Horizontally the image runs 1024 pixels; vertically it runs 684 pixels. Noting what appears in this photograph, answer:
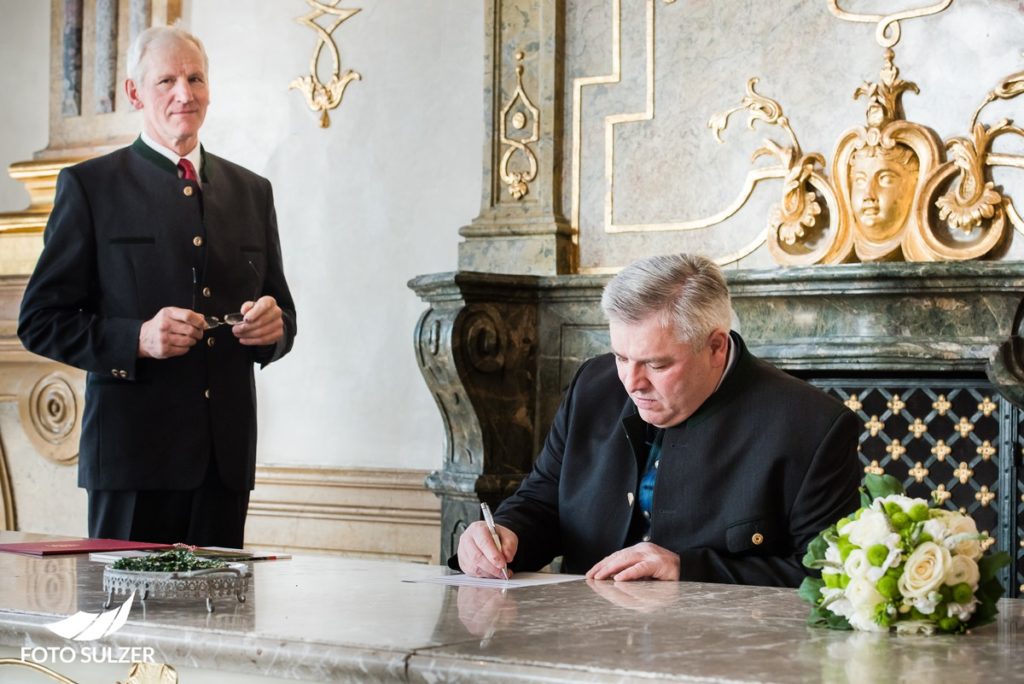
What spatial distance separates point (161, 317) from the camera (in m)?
3.35

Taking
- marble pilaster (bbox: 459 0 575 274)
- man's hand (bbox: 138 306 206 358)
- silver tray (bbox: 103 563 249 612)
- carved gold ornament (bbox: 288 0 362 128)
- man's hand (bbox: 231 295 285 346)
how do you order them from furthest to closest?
carved gold ornament (bbox: 288 0 362 128)
marble pilaster (bbox: 459 0 575 274)
man's hand (bbox: 231 295 285 346)
man's hand (bbox: 138 306 206 358)
silver tray (bbox: 103 563 249 612)

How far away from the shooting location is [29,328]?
3488 mm

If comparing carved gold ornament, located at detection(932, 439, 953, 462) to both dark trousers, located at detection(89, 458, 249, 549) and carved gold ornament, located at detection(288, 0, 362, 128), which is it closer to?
dark trousers, located at detection(89, 458, 249, 549)

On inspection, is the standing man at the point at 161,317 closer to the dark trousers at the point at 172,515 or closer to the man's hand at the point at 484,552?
the dark trousers at the point at 172,515

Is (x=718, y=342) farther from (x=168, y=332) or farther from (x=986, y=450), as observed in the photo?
(x=986, y=450)

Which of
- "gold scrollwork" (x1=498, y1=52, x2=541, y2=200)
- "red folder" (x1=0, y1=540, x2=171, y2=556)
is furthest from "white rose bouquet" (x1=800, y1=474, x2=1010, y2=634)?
"gold scrollwork" (x1=498, y1=52, x2=541, y2=200)

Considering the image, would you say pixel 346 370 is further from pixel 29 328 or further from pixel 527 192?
pixel 29 328

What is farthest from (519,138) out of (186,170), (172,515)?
(172,515)

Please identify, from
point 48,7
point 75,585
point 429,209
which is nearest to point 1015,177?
point 429,209

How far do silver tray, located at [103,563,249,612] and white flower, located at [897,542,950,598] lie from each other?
0.93 metres

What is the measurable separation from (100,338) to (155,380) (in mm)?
Result: 170

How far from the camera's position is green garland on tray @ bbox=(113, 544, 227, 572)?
214cm

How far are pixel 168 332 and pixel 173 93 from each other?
2.13 ft

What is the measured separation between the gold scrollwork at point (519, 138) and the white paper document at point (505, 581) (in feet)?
8.68
